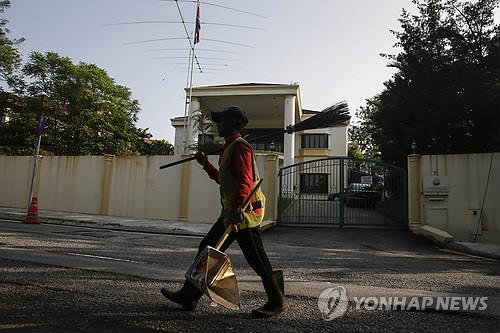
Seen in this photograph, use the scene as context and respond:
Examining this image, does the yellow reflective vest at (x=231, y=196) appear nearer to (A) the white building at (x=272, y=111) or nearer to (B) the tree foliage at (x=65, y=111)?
(A) the white building at (x=272, y=111)

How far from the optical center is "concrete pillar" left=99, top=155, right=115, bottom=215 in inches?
624

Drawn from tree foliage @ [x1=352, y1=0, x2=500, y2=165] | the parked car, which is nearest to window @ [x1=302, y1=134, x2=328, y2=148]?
tree foliage @ [x1=352, y1=0, x2=500, y2=165]

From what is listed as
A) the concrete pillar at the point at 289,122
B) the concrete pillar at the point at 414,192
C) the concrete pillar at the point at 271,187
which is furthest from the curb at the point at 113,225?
the concrete pillar at the point at 289,122

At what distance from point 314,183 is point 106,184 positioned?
27.3 feet

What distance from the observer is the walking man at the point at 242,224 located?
10.7ft

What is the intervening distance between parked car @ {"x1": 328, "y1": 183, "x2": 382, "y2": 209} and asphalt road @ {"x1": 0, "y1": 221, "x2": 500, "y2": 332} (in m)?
4.62

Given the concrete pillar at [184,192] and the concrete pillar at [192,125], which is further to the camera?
the concrete pillar at [192,125]

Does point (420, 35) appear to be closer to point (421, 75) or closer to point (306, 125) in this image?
point (421, 75)

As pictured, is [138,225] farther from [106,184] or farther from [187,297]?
[187,297]

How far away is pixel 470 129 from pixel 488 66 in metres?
2.32

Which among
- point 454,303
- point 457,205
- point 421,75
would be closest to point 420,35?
point 421,75

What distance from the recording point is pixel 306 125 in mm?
4504

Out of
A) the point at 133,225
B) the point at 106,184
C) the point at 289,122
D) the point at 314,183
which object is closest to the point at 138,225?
the point at 133,225

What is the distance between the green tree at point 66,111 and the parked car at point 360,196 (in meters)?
18.9
